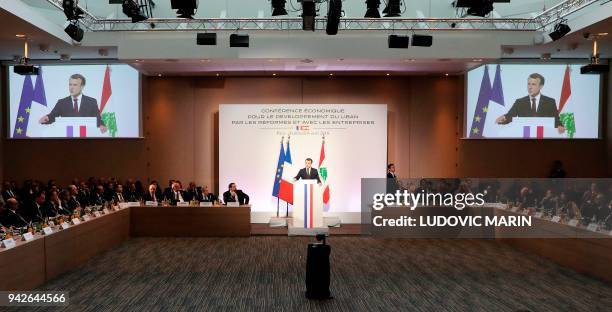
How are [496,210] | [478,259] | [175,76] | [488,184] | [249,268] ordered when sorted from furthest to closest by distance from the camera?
[175,76]
[488,184]
[496,210]
[478,259]
[249,268]

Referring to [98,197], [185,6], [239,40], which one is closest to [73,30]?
[185,6]

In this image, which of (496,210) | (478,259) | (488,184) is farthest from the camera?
(488,184)

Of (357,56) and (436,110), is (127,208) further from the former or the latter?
(436,110)

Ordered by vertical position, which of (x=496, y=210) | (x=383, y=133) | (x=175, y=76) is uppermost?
(x=175, y=76)

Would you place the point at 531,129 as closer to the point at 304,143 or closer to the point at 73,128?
the point at 304,143

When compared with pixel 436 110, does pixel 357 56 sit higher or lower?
higher

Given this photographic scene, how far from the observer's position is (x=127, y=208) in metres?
9.48

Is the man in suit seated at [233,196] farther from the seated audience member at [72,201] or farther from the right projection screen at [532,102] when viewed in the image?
the right projection screen at [532,102]

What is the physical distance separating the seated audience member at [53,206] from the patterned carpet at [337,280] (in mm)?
954

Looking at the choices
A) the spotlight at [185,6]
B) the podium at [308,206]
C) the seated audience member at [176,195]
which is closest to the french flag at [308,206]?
the podium at [308,206]

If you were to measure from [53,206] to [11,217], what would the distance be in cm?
106

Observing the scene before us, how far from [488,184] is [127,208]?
7683 mm

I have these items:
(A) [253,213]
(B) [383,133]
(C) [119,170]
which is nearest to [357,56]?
(B) [383,133]

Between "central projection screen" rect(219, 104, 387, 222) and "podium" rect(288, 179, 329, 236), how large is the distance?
2.09m
